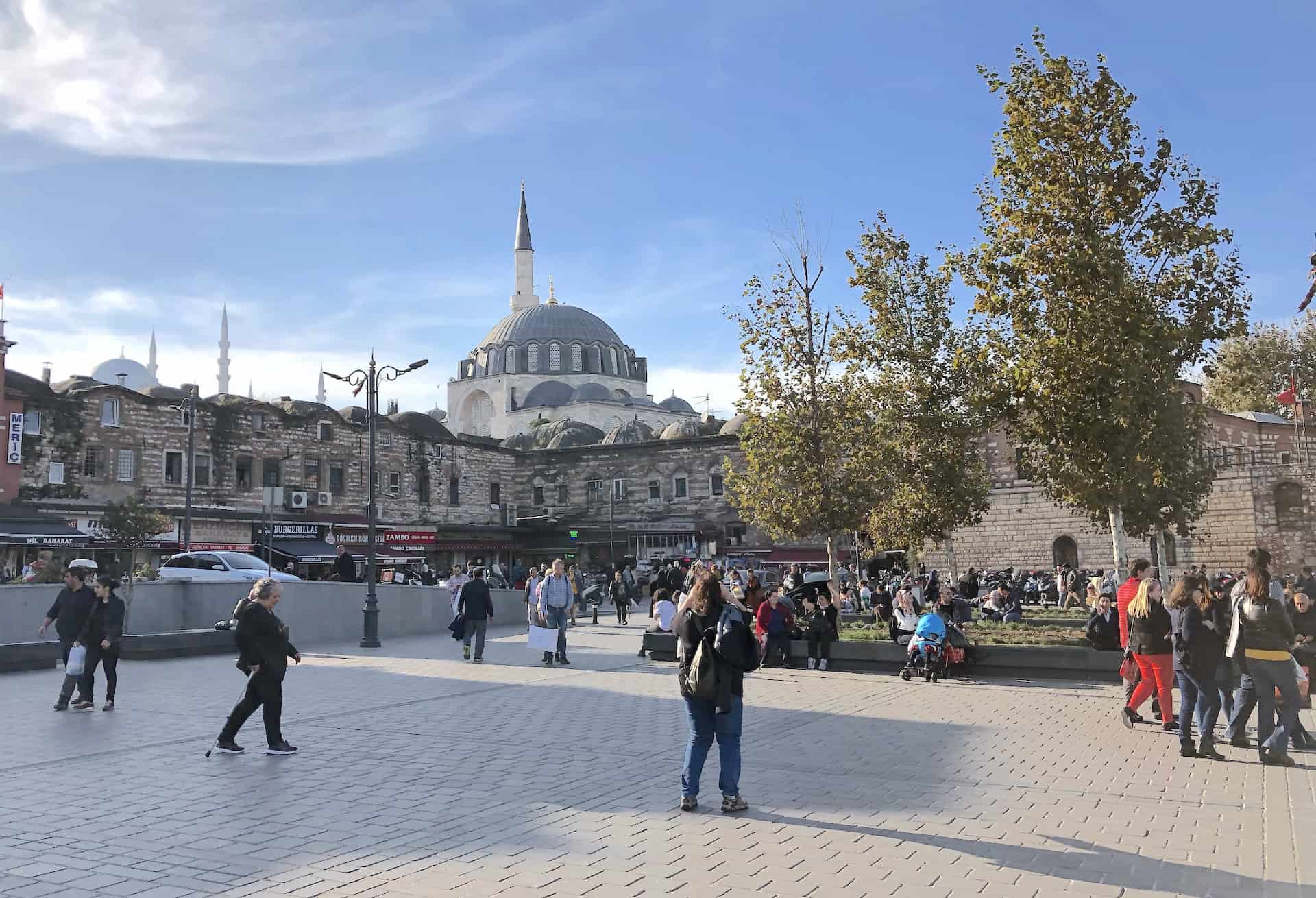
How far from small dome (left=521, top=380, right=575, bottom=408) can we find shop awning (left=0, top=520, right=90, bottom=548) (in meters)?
56.3

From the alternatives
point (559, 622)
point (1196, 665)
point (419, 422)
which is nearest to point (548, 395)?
point (419, 422)

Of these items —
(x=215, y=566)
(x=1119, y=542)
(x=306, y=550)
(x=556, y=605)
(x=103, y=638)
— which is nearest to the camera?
(x=103, y=638)

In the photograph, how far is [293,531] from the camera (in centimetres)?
4094

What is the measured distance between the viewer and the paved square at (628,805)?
5.39 metres

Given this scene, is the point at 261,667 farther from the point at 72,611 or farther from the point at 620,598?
the point at 620,598

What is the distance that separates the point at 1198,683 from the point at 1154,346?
948 cm

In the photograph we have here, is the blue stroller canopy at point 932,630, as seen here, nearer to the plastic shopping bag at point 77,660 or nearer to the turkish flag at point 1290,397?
the plastic shopping bag at point 77,660

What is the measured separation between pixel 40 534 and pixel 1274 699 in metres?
33.1

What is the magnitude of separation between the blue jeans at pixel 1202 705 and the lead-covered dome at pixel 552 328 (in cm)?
8734

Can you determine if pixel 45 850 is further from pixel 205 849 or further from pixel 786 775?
pixel 786 775

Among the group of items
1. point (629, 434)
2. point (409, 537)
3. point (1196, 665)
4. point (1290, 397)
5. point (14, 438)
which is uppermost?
point (629, 434)

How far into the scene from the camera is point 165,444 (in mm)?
39531

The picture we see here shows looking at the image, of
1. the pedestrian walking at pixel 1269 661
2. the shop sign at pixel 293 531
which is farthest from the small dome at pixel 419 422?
the pedestrian walking at pixel 1269 661

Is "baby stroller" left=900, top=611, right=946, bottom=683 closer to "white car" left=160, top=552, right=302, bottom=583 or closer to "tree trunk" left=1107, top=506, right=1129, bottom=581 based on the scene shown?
"tree trunk" left=1107, top=506, right=1129, bottom=581
